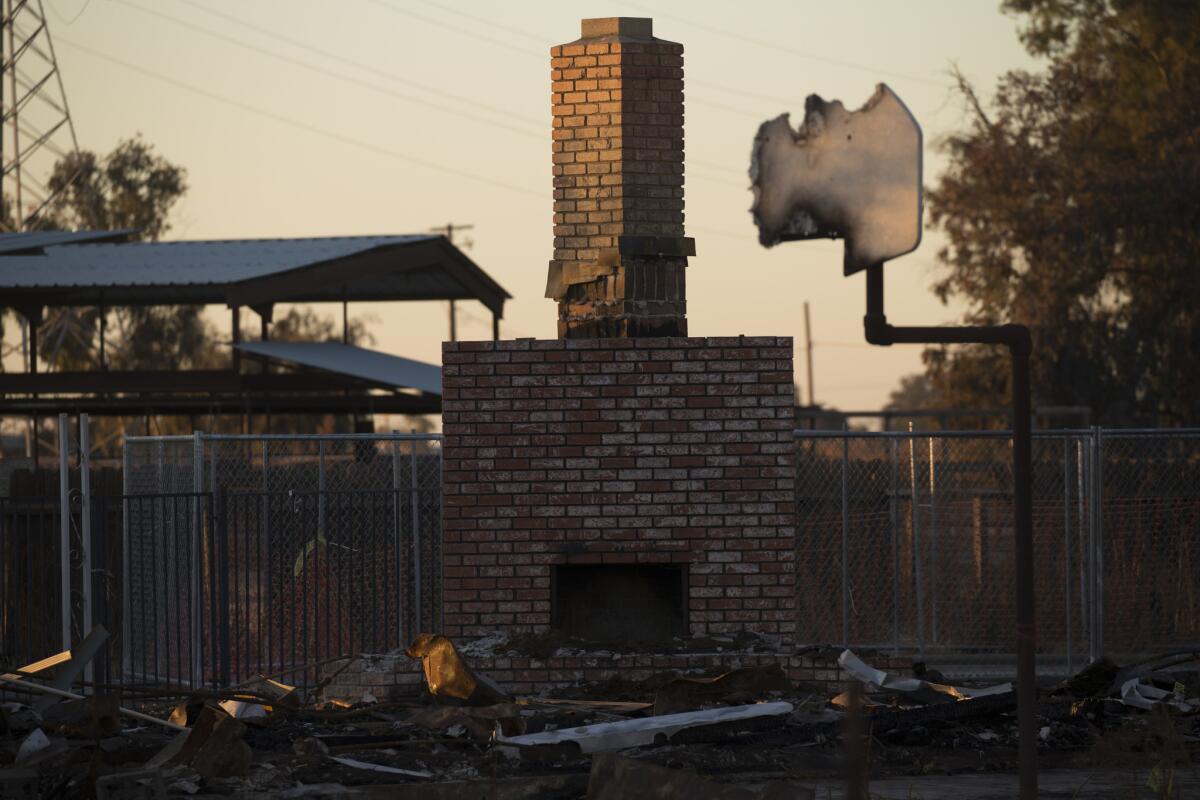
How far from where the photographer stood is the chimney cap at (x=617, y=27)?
443 inches

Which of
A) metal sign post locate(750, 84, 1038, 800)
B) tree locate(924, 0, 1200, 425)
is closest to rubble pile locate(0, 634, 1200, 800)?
metal sign post locate(750, 84, 1038, 800)

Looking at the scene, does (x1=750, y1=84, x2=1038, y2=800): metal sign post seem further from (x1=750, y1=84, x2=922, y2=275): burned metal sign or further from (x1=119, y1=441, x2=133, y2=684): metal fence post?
(x1=119, y1=441, x2=133, y2=684): metal fence post

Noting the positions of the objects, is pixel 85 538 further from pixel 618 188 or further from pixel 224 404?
pixel 224 404

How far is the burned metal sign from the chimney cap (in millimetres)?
5896

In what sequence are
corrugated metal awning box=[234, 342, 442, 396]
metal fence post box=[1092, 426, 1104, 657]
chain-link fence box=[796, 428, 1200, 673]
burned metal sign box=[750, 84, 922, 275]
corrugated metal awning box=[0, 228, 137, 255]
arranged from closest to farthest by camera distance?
burned metal sign box=[750, 84, 922, 275]
metal fence post box=[1092, 426, 1104, 657]
chain-link fence box=[796, 428, 1200, 673]
corrugated metal awning box=[0, 228, 137, 255]
corrugated metal awning box=[234, 342, 442, 396]

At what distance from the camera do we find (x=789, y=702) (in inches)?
390

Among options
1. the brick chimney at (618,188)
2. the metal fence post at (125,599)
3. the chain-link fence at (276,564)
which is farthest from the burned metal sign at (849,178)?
the metal fence post at (125,599)

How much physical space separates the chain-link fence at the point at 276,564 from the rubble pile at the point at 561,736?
1.91 m

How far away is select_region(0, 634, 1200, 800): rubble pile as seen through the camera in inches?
307

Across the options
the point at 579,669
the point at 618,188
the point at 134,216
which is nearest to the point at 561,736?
the point at 579,669

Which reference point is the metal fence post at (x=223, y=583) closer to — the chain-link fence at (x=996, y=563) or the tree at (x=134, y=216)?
the chain-link fence at (x=996, y=563)

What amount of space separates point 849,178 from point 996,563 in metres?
12.3

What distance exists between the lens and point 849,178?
539 cm

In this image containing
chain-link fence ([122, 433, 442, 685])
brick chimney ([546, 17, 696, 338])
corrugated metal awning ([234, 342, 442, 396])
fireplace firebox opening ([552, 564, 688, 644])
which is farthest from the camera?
corrugated metal awning ([234, 342, 442, 396])
